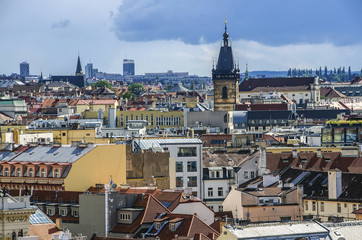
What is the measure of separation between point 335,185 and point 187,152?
47.7 feet

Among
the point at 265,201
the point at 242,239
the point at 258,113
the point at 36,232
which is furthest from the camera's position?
the point at 258,113

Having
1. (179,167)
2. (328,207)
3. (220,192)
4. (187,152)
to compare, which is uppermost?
(187,152)

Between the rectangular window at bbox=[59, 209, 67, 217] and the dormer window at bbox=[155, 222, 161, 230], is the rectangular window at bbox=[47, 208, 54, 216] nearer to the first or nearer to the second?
the rectangular window at bbox=[59, 209, 67, 217]

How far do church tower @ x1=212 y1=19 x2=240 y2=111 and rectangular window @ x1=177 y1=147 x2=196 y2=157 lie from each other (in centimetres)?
10906

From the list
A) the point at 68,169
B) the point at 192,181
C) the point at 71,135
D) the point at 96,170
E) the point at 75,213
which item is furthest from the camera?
the point at 71,135

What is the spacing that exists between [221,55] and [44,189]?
410 feet

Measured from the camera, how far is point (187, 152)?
79938 mm

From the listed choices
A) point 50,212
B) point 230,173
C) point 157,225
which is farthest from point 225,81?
point 157,225

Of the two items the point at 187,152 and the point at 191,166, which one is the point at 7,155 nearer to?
the point at 187,152

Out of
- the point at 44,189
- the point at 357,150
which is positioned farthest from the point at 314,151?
the point at 44,189

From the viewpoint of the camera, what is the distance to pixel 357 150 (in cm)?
8606

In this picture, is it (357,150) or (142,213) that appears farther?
(357,150)

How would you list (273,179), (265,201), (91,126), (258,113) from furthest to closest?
1. (258,113)
2. (91,126)
3. (273,179)
4. (265,201)

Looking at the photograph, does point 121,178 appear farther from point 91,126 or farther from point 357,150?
point 91,126
